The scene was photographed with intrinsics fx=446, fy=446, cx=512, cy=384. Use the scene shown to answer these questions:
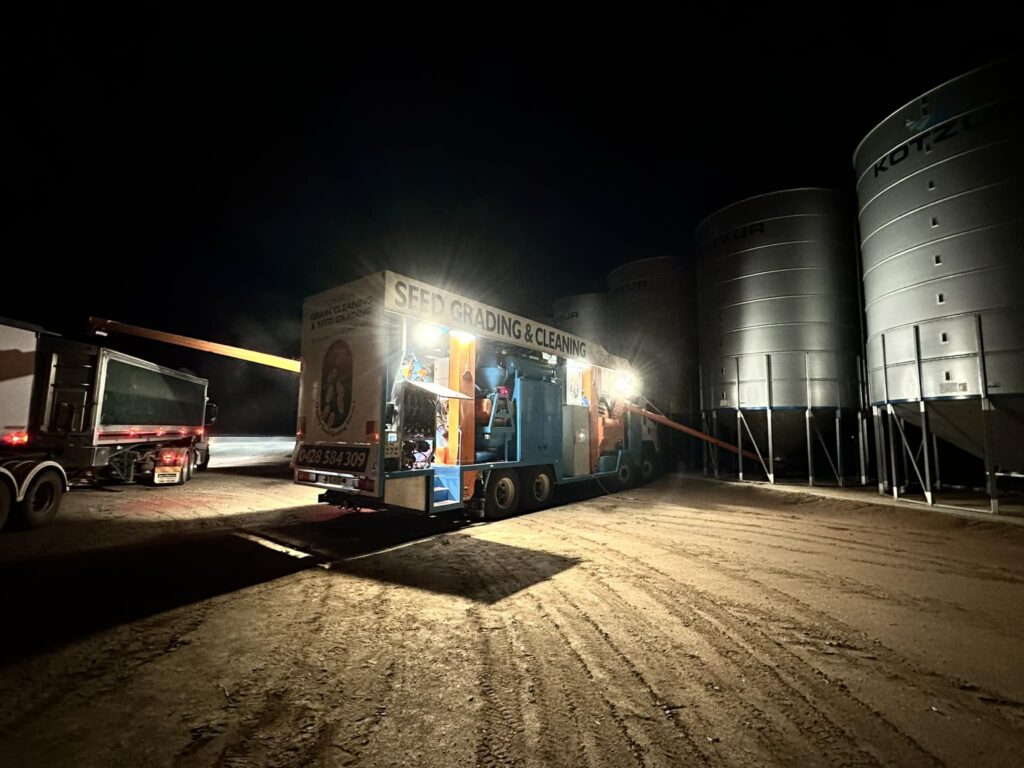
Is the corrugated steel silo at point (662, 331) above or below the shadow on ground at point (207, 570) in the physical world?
above

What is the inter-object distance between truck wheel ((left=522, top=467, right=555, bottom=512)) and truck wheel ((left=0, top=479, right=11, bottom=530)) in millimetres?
8620

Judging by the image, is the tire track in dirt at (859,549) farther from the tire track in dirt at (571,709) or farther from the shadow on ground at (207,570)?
the tire track in dirt at (571,709)

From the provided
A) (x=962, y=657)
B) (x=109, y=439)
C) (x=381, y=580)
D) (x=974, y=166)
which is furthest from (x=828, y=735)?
(x=109, y=439)

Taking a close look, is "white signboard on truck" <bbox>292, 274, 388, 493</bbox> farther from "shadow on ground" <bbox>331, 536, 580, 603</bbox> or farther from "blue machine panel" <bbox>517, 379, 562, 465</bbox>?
"blue machine panel" <bbox>517, 379, 562, 465</bbox>

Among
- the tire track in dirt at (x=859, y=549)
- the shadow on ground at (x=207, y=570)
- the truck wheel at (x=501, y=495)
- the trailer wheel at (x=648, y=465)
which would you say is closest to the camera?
the shadow on ground at (x=207, y=570)

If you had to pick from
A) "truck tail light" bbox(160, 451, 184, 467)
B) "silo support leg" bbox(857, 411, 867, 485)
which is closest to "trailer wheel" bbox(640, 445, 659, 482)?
"silo support leg" bbox(857, 411, 867, 485)

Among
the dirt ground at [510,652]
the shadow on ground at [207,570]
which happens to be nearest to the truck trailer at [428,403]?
the shadow on ground at [207,570]

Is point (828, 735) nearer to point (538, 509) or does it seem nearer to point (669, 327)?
point (538, 509)

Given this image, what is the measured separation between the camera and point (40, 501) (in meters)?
7.81

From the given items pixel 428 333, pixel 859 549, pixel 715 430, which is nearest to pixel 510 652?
pixel 428 333

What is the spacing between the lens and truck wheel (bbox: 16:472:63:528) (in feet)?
24.1

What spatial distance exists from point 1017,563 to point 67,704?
31.8 ft

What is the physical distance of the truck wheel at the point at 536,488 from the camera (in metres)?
9.67

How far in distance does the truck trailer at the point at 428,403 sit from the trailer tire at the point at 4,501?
4.26 meters
